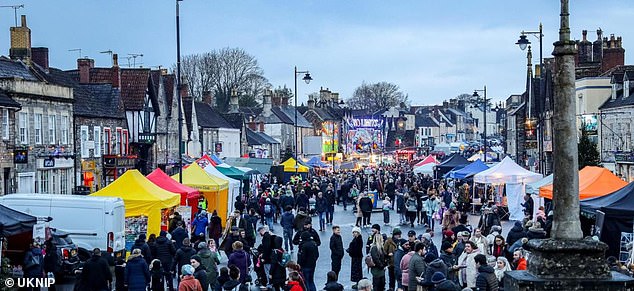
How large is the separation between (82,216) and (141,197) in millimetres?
3726

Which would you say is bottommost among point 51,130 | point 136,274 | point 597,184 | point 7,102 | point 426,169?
point 136,274

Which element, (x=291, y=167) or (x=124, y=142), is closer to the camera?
(x=124, y=142)

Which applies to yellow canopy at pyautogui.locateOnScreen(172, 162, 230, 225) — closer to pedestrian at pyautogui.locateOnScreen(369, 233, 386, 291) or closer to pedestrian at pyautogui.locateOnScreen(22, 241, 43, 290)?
pedestrian at pyautogui.locateOnScreen(22, 241, 43, 290)

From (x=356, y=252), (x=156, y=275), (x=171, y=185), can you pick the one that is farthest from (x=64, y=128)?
(x=156, y=275)

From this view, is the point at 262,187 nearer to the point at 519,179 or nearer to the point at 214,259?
the point at 519,179

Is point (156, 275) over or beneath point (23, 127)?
beneath

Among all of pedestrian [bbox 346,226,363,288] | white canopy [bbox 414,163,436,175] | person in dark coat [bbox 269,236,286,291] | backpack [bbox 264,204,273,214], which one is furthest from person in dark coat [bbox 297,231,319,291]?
white canopy [bbox 414,163,436,175]

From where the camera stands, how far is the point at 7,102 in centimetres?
3381

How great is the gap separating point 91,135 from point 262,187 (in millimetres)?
10115

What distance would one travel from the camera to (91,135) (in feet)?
146

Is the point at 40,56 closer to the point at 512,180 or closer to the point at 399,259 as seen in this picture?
the point at 512,180

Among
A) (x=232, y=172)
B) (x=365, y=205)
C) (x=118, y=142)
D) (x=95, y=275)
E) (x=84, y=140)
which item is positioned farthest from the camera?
(x=118, y=142)

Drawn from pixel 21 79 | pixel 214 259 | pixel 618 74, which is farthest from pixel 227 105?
pixel 214 259

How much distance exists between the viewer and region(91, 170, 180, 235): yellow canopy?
25969 mm
